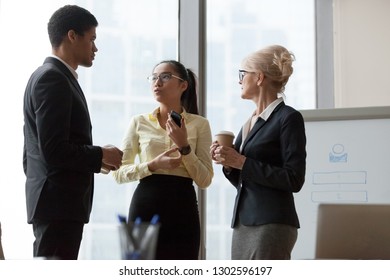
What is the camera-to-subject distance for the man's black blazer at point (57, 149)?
51.0 inches

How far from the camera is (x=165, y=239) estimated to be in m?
1.52

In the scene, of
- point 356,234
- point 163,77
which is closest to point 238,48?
point 163,77

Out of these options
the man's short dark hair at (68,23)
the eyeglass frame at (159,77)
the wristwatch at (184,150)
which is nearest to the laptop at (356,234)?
the wristwatch at (184,150)

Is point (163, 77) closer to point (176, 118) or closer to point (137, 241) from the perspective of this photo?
point (176, 118)

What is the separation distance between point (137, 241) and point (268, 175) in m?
0.30

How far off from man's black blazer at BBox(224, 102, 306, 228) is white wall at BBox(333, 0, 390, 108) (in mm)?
477

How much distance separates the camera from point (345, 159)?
73.5 inches

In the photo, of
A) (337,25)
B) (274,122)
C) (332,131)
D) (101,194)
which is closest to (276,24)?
(337,25)

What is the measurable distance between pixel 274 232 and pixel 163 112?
42cm

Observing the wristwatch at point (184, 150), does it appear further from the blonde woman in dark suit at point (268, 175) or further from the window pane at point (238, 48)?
the window pane at point (238, 48)

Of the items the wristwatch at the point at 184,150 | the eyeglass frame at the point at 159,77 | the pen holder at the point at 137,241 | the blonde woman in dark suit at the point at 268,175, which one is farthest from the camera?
the eyeglass frame at the point at 159,77

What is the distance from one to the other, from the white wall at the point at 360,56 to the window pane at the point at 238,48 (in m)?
0.08

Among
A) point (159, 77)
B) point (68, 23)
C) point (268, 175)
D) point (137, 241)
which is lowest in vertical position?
point (137, 241)
